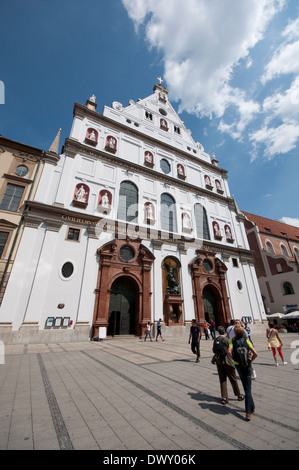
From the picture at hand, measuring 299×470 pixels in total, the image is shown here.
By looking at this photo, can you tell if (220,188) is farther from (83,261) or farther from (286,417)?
(286,417)

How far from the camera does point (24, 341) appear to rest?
37.3ft

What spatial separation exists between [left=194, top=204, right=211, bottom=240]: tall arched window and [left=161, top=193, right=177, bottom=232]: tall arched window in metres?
3.38

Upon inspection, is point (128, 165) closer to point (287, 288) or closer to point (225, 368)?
point (225, 368)

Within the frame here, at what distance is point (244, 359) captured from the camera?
3637 mm

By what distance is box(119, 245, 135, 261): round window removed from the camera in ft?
54.5

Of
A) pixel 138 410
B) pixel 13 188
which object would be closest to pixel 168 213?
pixel 13 188

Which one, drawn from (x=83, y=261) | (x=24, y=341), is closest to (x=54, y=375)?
(x=24, y=341)

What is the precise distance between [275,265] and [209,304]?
18262 millimetres

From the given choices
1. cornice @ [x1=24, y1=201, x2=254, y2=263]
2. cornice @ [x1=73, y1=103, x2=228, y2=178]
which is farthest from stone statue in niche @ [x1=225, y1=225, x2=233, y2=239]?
cornice @ [x1=73, y1=103, x2=228, y2=178]

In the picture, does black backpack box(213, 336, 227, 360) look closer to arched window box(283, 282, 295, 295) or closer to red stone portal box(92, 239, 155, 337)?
red stone portal box(92, 239, 155, 337)

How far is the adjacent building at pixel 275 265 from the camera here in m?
29.1

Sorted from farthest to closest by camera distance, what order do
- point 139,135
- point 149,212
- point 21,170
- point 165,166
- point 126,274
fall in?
point 165,166 → point 139,135 → point 149,212 → point 126,274 → point 21,170
